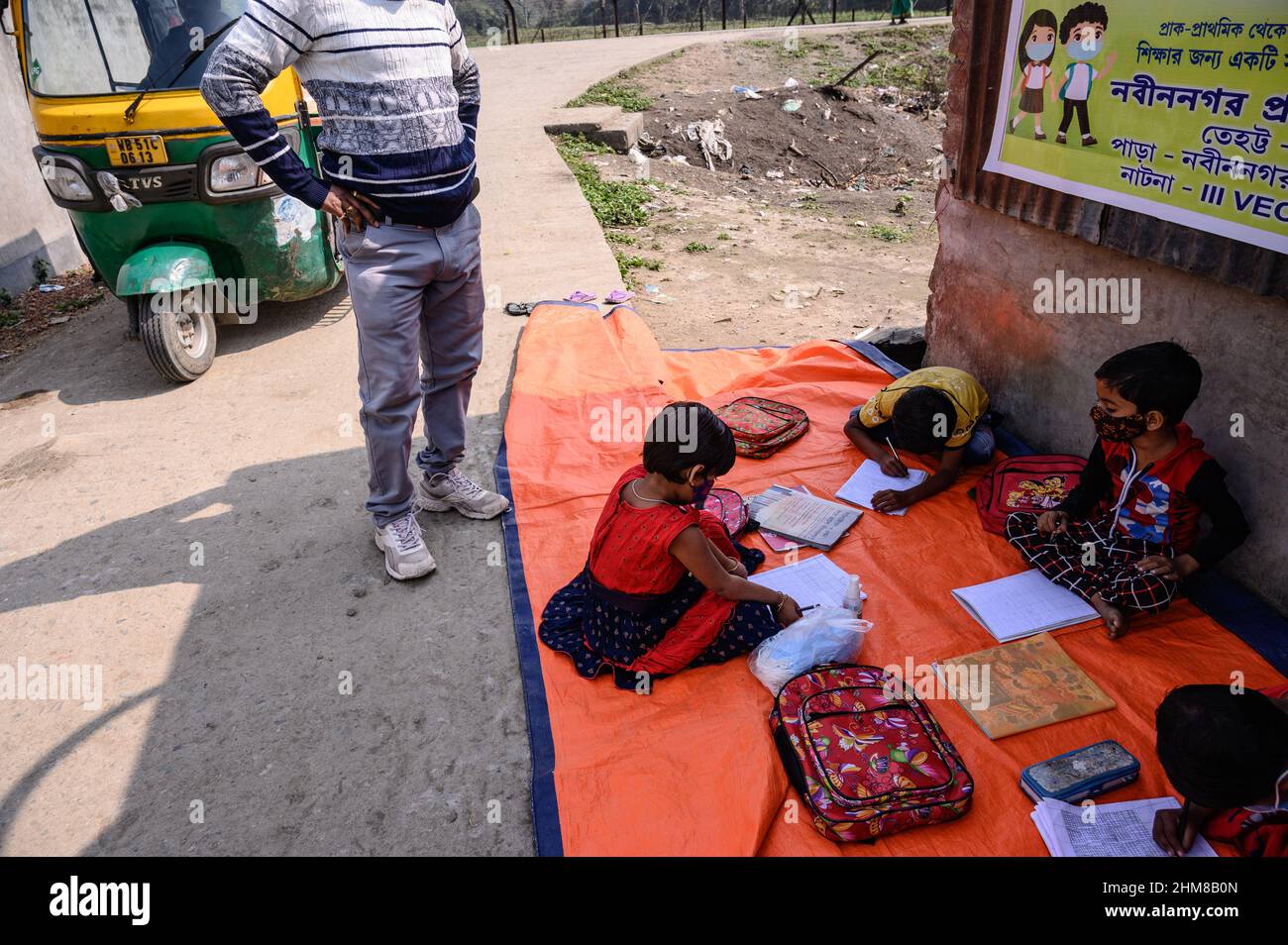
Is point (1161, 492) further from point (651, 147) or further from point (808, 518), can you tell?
point (651, 147)

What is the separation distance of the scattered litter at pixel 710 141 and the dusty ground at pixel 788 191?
79mm

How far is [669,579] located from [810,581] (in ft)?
2.36

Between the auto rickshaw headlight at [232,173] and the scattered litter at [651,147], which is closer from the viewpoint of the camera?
the auto rickshaw headlight at [232,173]

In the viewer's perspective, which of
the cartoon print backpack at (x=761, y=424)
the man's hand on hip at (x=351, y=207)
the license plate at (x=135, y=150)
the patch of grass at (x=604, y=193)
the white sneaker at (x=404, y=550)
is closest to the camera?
the man's hand on hip at (x=351, y=207)

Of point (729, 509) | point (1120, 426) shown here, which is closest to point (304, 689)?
point (729, 509)

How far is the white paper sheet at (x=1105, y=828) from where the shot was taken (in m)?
2.06

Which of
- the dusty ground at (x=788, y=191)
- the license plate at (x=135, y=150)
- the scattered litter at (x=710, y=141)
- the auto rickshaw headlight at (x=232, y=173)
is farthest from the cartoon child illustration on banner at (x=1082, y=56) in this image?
the scattered litter at (x=710, y=141)

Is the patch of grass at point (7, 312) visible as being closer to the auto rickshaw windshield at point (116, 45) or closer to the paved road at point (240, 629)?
the paved road at point (240, 629)

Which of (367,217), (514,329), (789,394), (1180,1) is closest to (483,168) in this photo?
(514,329)

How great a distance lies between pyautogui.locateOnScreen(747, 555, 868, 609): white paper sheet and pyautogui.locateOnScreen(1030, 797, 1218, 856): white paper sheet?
3.11 feet

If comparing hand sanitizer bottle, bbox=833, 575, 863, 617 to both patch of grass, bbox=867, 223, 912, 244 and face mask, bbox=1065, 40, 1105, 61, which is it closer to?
face mask, bbox=1065, 40, 1105, 61

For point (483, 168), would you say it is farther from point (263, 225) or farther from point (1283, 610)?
point (1283, 610)

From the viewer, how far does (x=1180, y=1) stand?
8.84 ft

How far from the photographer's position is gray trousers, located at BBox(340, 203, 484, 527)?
2.89 meters
